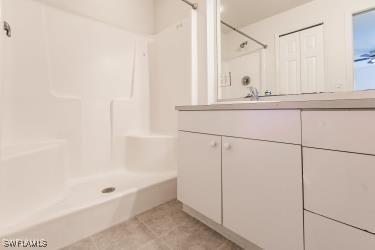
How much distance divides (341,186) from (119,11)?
96.2 inches

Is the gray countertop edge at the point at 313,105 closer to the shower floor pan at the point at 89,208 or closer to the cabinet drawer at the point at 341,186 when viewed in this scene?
the cabinet drawer at the point at 341,186

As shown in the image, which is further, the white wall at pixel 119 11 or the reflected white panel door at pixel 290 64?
the white wall at pixel 119 11

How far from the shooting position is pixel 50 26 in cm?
151

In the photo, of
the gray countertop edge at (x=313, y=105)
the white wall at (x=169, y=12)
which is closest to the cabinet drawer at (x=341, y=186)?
the gray countertop edge at (x=313, y=105)

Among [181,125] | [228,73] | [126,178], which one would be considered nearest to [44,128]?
[126,178]

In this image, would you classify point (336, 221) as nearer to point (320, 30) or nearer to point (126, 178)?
point (320, 30)

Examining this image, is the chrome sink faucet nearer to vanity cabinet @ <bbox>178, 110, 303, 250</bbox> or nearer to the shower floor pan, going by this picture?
vanity cabinet @ <bbox>178, 110, 303, 250</bbox>

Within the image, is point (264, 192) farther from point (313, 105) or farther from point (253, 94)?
point (253, 94)

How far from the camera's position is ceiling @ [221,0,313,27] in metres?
1.21

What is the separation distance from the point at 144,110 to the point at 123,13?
1.15m

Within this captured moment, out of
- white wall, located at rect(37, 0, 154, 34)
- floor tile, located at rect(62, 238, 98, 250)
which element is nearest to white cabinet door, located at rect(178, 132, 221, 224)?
floor tile, located at rect(62, 238, 98, 250)

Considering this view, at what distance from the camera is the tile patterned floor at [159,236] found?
0.98 metres

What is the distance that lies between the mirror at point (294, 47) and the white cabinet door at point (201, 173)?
0.63 m

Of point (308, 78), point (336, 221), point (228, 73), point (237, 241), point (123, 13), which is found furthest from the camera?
point (123, 13)
